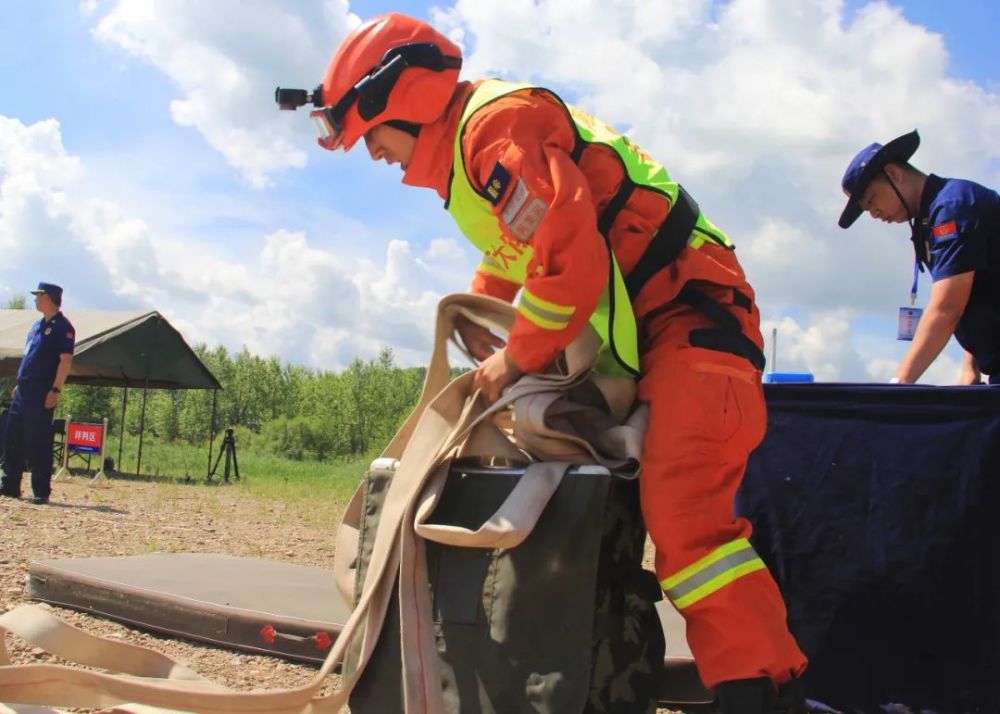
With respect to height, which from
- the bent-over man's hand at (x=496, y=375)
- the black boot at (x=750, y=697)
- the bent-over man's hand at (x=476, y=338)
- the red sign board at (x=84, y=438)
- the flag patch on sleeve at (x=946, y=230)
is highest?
the flag patch on sleeve at (x=946, y=230)

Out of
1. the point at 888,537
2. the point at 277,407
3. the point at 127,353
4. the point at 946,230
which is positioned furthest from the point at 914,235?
the point at 277,407

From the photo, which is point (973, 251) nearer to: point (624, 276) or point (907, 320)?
point (907, 320)

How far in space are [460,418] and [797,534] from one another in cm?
134

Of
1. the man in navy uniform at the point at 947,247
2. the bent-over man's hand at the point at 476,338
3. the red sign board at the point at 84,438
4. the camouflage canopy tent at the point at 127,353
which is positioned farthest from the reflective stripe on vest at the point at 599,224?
the camouflage canopy tent at the point at 127,353

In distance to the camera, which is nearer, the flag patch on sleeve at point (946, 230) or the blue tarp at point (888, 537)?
the blue tarp at point (888, 537)

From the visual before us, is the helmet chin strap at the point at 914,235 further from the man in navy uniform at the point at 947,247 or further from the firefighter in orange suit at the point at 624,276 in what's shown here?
the firefighter in orange suit at the point at 624,276

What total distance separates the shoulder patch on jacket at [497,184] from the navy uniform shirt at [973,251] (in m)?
1.87

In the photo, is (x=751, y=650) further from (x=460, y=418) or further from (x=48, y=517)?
(x=48, y=517)

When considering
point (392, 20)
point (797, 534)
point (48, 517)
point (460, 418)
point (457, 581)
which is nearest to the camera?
point (457, 581)

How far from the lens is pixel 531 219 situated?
212 centimetres

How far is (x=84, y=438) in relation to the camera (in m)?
14.0

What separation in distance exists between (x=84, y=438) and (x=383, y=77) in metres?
13.4

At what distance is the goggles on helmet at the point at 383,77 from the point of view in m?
2.36

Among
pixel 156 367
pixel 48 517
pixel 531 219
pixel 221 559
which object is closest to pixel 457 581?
pixel 531 219
